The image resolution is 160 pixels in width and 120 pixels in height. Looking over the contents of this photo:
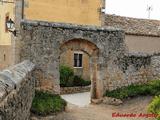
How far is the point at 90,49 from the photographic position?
56.3 feet

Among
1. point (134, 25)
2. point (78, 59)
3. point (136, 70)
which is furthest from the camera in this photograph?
point (134, 25)

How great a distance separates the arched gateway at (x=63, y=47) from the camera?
615 inches

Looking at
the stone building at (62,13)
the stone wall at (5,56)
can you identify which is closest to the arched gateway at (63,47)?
the stone building at (62,13)

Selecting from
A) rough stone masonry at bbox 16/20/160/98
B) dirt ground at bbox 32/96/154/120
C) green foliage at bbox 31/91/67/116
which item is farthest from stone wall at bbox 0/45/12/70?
dirt ground at bbox 32/96/154/120

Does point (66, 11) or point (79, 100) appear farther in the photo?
point (66, 11)

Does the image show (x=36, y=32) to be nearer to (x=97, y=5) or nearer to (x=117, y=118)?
(x=117, y=118)

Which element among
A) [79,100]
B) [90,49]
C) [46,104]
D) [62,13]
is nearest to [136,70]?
[90,49]

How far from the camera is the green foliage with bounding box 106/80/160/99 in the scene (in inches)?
667

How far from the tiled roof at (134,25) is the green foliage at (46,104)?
10.7 m

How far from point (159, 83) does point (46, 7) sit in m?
8.78

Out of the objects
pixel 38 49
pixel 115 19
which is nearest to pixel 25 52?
pixel 38 49

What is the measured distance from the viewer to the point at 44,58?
52.0ft

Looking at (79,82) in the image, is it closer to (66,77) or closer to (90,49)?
(66,77)

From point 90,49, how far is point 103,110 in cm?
301
